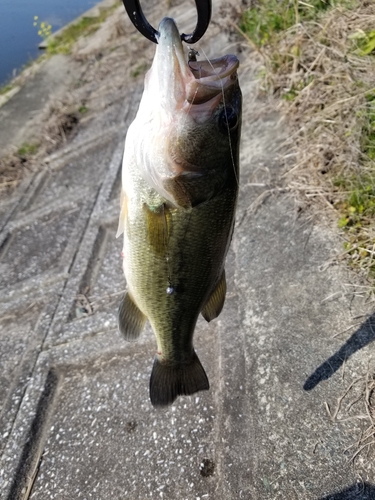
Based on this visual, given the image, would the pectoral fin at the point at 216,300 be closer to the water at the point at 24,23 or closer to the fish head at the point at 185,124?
the fish head at the point at 185,124

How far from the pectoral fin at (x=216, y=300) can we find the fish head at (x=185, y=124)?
48 centimetres

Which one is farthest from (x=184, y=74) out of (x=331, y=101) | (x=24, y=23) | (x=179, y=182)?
(x=24, y=23)

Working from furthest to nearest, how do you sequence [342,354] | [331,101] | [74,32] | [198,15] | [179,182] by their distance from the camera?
1. [74,32]
2. [331,101]
3. [342,354]
4. [179,182]
5. [198,15]

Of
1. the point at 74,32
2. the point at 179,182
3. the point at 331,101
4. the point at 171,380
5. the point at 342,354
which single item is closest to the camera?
the point at 179,182

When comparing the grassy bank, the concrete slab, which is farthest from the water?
the concrete slab

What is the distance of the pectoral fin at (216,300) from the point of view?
203cm

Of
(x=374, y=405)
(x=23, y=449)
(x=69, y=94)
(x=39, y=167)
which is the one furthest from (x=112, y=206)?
(x=69, y=94)

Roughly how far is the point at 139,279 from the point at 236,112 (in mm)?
798

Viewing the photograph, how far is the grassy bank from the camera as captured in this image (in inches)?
132

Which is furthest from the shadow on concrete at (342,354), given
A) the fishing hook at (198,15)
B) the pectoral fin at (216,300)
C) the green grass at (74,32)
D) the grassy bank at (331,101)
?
the green grass at (74,32)

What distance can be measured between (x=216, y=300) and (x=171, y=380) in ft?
1.61

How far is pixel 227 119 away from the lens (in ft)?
5.39

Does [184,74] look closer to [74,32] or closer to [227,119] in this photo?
[227,119]

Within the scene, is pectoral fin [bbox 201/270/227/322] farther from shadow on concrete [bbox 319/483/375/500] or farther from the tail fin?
shadow on concrete [bbox 319/483/375/500]
